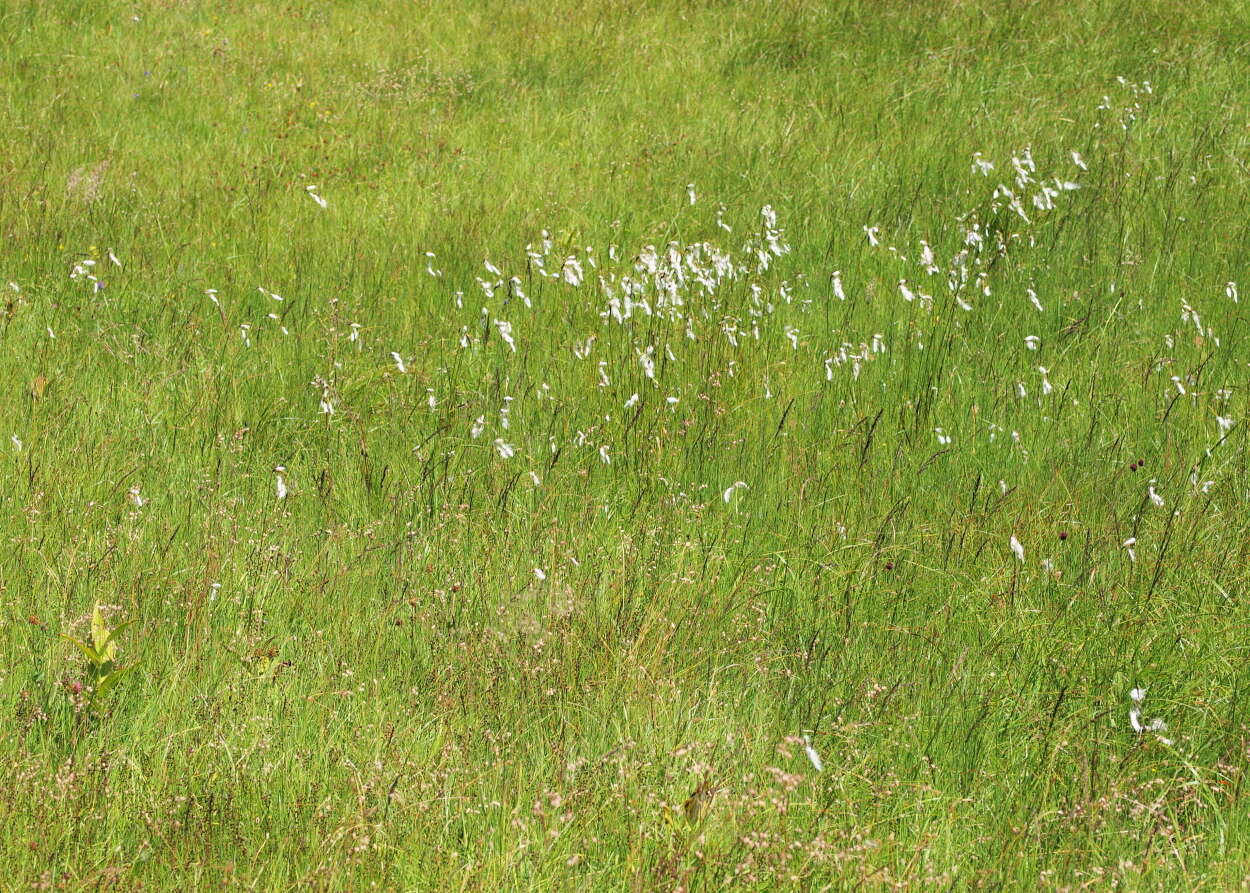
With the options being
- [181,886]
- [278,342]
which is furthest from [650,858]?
[278,342]

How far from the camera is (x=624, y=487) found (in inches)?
144

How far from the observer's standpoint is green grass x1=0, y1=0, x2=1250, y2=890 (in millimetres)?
2244

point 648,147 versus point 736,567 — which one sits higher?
point 648,147

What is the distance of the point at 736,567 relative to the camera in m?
3.26

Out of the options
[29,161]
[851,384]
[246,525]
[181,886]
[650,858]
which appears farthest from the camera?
[29,161]

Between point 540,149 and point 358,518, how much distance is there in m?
3.63

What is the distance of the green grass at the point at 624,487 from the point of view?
2244 mm

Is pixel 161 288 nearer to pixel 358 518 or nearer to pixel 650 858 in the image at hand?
pixel 358 518

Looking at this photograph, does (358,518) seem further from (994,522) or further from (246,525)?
(994,522)

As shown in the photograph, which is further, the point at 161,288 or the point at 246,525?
the point at 161,288

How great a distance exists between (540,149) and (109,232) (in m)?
2.35

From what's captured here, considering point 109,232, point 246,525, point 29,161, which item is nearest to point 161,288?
point 109,232

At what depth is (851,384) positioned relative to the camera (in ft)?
13.8

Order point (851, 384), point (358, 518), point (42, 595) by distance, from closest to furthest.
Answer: point (42, 595), point (358, 518), point (851, 384)
